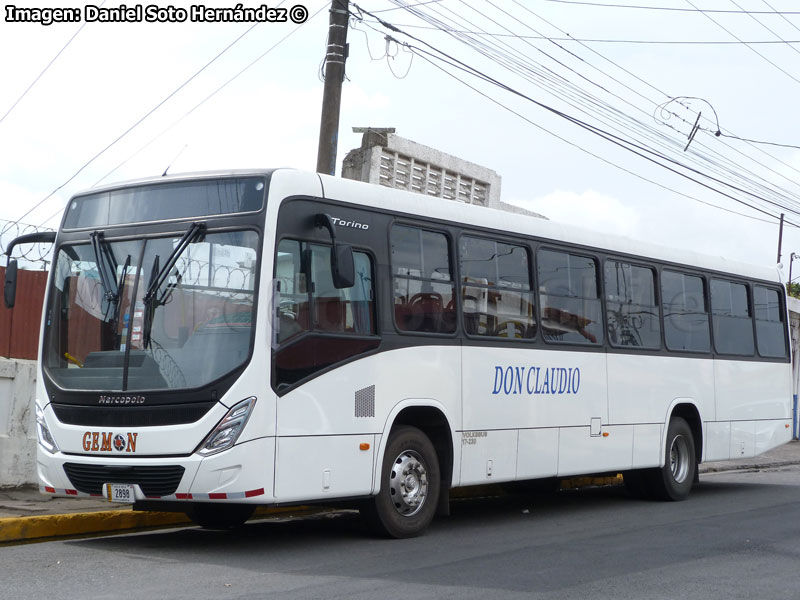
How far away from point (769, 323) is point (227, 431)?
10.4 meters

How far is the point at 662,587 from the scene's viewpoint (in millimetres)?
7340

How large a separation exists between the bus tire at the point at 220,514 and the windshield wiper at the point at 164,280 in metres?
2.06

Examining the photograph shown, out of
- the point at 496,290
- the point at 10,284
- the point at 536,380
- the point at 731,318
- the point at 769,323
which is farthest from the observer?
the point at 769,323

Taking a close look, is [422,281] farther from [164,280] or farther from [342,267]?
[164,280]

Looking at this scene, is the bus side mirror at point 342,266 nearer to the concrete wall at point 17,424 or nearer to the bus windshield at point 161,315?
the bus windshield at point 161,315

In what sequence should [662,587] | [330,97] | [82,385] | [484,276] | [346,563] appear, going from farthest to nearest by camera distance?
[330,97]
[484,276]
[82,385]
[346,563]
[662,587]

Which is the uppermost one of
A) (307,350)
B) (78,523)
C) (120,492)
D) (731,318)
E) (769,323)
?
(769,323)

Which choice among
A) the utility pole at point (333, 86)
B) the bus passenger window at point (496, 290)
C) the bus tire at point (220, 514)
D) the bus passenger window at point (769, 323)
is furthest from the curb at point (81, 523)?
the bus passenger window at point (769, 323)

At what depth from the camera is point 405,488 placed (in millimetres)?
9539

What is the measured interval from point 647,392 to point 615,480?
14.1 ft

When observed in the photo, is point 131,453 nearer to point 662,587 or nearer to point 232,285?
point 232,285

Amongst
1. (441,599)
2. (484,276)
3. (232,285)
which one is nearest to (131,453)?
(232,285)

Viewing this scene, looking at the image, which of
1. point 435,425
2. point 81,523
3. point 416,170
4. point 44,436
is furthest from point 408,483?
point 416,170

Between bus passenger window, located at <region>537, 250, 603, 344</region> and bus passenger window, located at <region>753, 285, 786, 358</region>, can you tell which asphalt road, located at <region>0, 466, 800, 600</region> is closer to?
bus passenger window, located at <region>537, 250, 603, 344</region>
